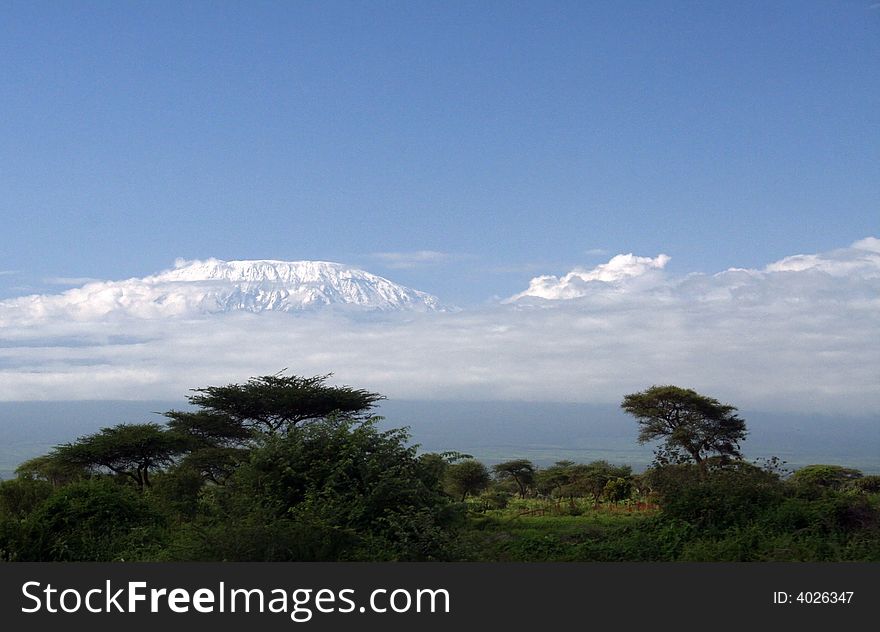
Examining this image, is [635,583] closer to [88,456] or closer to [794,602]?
[794,602]

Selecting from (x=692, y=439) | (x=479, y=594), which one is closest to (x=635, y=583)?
(x=479, y=594)

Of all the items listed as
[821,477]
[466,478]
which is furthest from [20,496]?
[821,477]

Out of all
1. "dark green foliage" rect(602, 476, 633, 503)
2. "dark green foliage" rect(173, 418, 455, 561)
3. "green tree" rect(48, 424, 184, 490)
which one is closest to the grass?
"dark green foliage" rect(173, 418, 455, 561)

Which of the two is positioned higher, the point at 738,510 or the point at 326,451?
the point at 326,451

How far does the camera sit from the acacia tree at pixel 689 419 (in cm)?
4050

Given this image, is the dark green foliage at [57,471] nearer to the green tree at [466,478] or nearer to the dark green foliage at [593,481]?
the green tree at [466,478]

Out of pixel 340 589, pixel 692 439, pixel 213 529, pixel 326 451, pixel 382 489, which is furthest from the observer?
pixel 692 439

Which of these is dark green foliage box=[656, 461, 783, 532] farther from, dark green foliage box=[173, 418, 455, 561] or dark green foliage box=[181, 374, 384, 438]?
dark green foliage box=[181, 374, 384, 438]

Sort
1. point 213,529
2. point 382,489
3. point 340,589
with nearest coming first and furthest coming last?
Answer: 1. point 340,589
2. point 213,529
3. point 382,489

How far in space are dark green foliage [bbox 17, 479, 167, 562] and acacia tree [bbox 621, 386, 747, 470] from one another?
26.3 metres

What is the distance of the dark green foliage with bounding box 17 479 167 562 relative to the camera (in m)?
17.0

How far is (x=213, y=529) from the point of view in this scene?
14969mm

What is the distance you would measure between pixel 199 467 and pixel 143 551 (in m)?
13.7

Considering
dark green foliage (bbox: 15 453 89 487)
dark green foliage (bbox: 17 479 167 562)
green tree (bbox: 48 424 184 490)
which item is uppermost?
green tree (bbox: 48 424 184 490)
